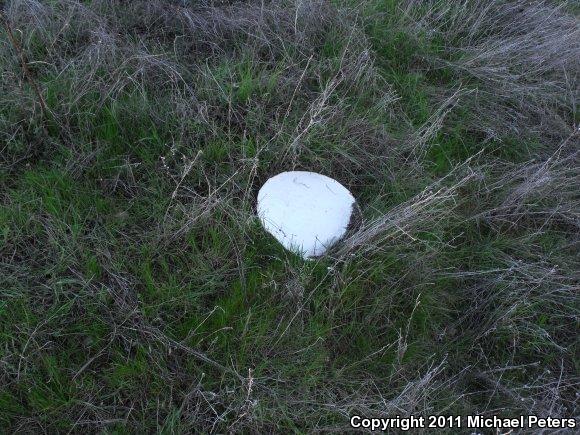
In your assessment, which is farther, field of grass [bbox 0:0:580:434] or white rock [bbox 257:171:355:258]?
white rock [bbox 257:171:355:258]

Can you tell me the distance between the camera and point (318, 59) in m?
3.17

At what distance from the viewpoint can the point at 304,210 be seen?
2428 mm

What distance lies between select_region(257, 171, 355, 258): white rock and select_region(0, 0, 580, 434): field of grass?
72 millimetres

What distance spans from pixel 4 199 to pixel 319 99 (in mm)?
1545

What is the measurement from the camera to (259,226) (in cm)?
236

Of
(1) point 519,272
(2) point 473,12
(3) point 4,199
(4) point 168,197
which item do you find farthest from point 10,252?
(2) point 473,12

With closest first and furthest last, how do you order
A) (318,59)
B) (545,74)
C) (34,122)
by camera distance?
(34,122)
(318,59)
(545,74)

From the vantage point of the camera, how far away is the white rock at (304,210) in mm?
2354

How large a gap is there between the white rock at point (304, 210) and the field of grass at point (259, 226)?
0.24 feet

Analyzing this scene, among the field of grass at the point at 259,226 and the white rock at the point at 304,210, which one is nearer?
the field of grass at the point at 259,226

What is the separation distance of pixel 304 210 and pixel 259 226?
224mm

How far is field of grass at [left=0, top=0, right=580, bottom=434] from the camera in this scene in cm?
195

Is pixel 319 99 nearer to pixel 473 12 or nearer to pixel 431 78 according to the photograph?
pixel 431 78

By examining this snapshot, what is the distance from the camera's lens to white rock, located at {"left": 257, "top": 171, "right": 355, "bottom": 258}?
92.7 inches
